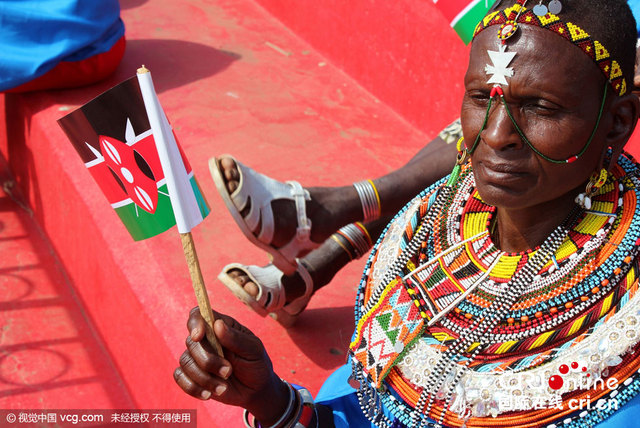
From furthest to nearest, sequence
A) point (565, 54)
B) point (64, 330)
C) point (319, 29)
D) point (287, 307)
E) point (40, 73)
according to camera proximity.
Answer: point (319, 29)
point (40, 73)
point (64, 330)
point (287, 307)
point (565, 54)

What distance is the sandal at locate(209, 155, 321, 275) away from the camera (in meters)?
2.21

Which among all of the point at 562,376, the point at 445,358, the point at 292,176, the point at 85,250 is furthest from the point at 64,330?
the point at 562,376

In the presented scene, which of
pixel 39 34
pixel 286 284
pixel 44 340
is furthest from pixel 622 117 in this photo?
pixel 39 34

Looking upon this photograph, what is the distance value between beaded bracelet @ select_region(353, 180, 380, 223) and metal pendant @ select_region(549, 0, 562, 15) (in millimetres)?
1307

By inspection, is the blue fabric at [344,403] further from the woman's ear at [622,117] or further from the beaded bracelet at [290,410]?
the woman's ear at [622,117]

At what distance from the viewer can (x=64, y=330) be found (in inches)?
133

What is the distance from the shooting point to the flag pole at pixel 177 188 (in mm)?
1425

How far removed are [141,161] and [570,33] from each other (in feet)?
2.86

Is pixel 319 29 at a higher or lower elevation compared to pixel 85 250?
higher

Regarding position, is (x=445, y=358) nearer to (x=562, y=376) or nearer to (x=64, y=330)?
(x=562, y=376)

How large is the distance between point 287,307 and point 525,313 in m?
1.32

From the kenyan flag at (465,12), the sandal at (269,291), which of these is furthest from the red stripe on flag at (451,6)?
the sandal at (269,291)

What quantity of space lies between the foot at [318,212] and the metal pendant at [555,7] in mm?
1159

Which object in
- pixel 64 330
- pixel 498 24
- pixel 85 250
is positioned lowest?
pixel 64 330
